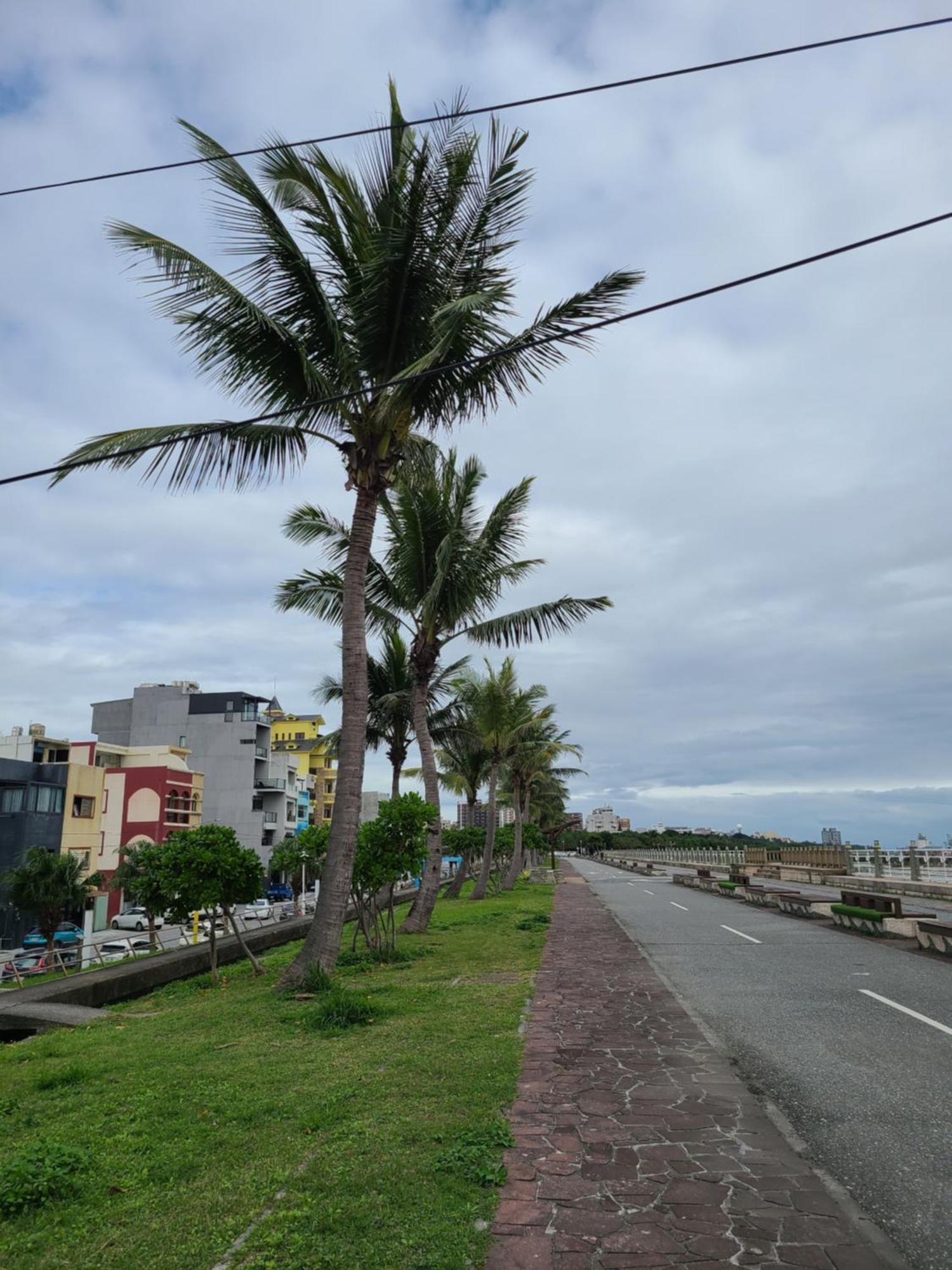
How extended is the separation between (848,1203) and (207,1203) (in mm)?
3223

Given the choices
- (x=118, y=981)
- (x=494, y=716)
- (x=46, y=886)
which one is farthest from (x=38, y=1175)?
(x=46, y=886)

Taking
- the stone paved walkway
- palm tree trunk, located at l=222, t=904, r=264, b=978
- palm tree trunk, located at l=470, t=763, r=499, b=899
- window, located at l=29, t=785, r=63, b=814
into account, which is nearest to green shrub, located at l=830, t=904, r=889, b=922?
the stone paved walkway

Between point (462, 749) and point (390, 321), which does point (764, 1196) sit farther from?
point (462, 749)

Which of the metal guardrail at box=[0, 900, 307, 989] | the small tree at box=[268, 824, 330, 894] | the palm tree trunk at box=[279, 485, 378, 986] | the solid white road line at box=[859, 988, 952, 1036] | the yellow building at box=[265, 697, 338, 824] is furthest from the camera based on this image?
the yellow building at box=[265, 697, 338, 824]

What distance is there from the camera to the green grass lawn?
3752mm

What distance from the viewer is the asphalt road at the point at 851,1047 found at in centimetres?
433

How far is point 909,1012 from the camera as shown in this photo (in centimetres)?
852

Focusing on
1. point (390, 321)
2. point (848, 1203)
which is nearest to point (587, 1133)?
point (848, 1203)

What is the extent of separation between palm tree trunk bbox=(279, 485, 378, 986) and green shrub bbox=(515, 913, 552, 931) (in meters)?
8.15

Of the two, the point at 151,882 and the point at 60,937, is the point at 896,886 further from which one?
the point at 60,937

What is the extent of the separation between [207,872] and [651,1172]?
8.97 meters

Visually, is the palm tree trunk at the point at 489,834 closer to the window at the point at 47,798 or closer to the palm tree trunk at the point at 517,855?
the palm tree trunk at the point at 517,855

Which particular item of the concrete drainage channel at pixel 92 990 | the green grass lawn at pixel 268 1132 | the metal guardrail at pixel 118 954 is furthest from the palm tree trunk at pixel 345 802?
the metal guardrail at pixel 118 954

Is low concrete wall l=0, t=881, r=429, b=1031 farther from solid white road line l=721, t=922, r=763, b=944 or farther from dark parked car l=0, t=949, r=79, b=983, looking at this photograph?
solid white road line l=721, t=922, r=763, b=944
